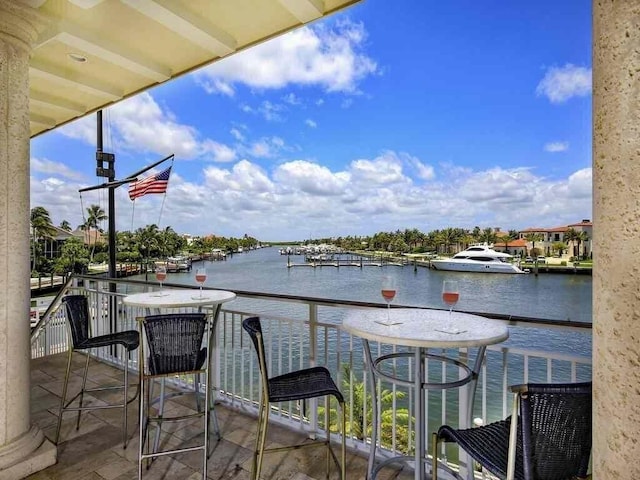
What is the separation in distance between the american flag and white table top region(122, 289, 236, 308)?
483 centimetres

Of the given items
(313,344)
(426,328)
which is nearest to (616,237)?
(426,328)

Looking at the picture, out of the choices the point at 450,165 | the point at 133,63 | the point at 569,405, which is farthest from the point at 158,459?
the point at 450,165

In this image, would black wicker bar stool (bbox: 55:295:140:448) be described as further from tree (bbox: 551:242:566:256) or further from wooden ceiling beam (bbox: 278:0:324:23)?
tree (bbox: 551:242:566:256)

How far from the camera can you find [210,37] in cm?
296

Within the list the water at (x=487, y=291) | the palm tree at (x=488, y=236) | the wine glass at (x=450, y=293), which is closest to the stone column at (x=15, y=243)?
the wine glass at (x=450, y=293)

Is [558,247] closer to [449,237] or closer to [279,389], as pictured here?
[449,237]

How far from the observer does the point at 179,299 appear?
2.83m

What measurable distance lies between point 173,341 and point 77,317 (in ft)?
3.79

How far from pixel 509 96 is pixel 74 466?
47618 millimetres

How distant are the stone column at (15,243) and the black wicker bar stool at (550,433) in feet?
8.64

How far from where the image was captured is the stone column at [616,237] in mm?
856

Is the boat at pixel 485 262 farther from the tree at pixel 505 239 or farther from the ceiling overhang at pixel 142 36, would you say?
the ceiling overhang at pixel 142 36

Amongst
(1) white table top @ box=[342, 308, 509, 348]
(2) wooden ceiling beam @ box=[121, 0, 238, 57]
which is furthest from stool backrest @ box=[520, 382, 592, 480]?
(2) wooden ceiling beam @ box=[121, 0, 238, 57]

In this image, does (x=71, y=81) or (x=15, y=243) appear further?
(x=71, y=81)
